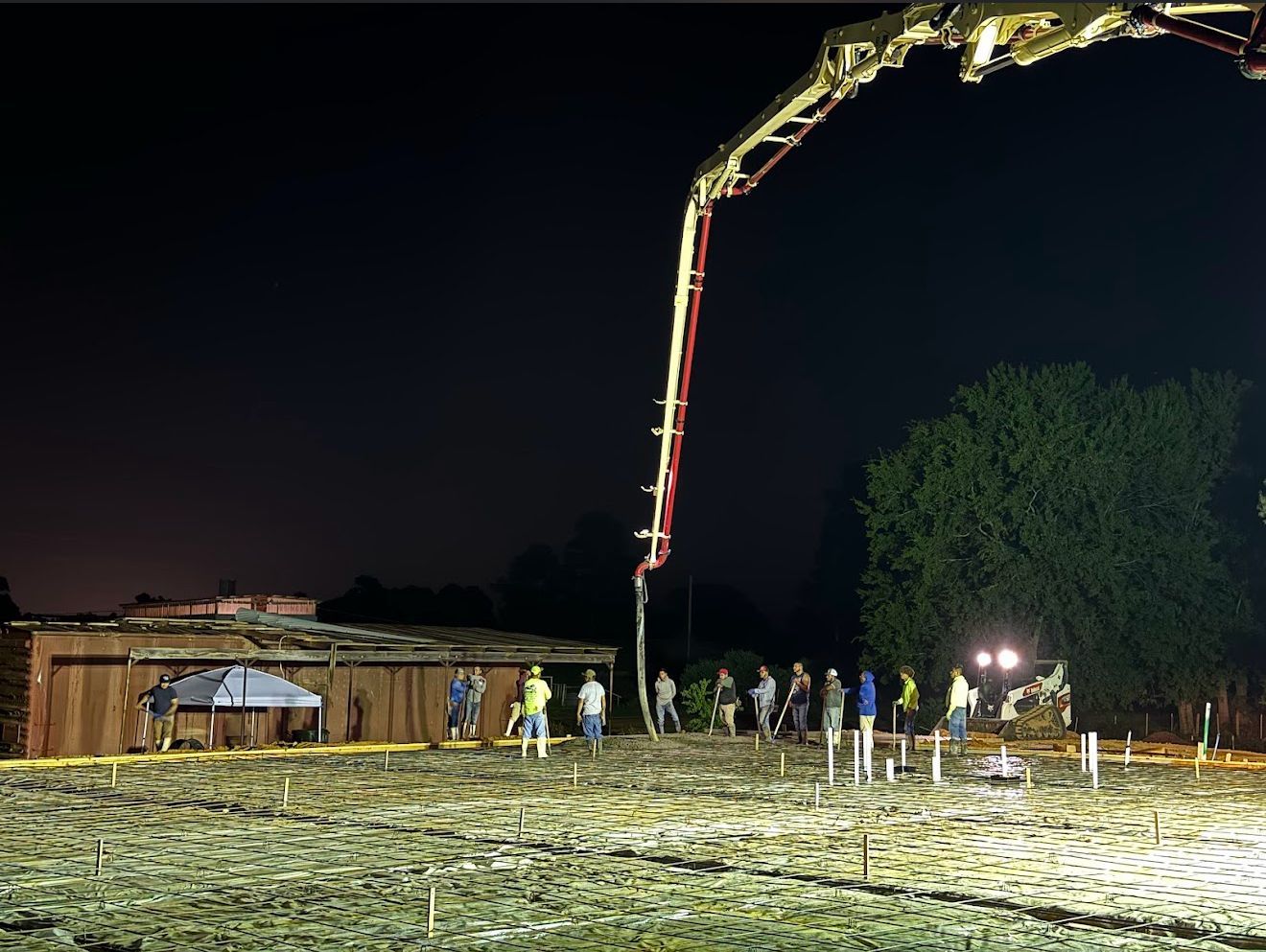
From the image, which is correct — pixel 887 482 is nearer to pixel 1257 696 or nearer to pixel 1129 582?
pixel 1129 582

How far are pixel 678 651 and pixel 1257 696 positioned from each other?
160 feet

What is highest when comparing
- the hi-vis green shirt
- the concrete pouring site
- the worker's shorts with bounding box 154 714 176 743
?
the hi-vis green shirt

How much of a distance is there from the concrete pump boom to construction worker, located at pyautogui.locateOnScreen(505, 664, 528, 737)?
2.62 meters

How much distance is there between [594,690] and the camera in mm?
24359

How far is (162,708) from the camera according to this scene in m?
23.0

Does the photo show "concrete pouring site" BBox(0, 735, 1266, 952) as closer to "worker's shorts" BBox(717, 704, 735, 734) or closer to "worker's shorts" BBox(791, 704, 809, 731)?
"worker's shorts" BBox(791, 704, 809, 731)

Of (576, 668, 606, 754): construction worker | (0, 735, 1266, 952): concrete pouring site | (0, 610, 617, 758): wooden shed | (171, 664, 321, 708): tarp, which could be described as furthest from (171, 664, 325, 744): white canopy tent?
(576, 668, 606, 754): construction worker

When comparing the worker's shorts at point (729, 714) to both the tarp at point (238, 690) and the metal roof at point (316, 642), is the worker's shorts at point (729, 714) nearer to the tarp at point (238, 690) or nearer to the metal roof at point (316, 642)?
the metal roof at point (316, 642)

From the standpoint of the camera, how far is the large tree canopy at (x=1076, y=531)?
42469mm

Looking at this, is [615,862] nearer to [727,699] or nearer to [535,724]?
[535,724]

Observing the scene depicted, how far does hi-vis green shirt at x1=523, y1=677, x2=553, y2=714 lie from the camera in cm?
2308

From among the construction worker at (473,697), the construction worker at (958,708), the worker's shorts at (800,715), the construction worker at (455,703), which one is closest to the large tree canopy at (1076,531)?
the worker's shorts at (800,715)

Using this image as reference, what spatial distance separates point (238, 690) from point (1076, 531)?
2845cm

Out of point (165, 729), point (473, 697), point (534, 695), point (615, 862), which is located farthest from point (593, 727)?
point (615, 862)
